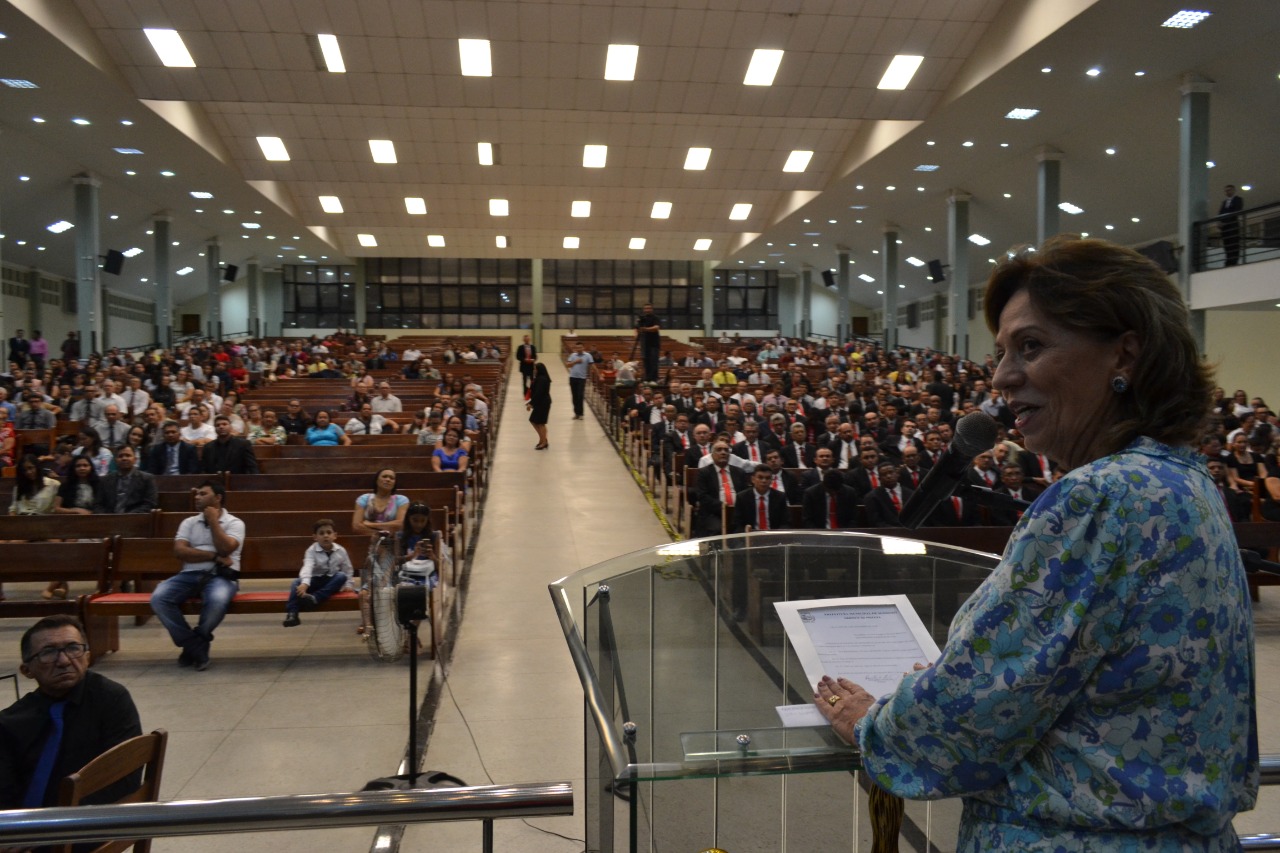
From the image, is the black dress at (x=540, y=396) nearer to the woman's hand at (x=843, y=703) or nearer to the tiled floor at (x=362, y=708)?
the tiled floor at (x=362, y=708)

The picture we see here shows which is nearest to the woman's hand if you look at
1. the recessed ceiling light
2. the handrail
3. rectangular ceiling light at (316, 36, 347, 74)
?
the handrail

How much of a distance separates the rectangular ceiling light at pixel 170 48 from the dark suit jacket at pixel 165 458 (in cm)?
1059

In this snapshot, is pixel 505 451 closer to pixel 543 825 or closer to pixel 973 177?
pixel 543 825

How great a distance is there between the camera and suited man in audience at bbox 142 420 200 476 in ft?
35.0

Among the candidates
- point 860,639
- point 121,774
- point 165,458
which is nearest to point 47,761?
point 121,774

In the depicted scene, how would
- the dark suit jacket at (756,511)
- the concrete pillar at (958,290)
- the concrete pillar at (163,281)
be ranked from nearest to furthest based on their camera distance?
the dark suit jacket at (756,511), the concrete pillar at (958,290), the concrete pillar at (163,281)

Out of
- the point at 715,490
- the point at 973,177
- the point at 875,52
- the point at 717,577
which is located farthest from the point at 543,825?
the point at 973,177

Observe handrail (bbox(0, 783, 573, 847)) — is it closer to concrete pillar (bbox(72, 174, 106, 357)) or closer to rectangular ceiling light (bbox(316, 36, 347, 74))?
rectangular ceiling light (bbox(316, 36, 347, 74))

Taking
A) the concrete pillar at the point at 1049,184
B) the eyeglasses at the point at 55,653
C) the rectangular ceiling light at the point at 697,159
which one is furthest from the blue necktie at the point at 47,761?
the rectangular ceiling light at the point at 697,159

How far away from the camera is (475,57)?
19.0 meters

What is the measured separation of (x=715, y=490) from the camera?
9.62 metres

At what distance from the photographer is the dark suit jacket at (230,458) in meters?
10.4

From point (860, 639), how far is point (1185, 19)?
15721mm

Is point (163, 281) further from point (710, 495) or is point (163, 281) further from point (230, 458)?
point (710, 495)
